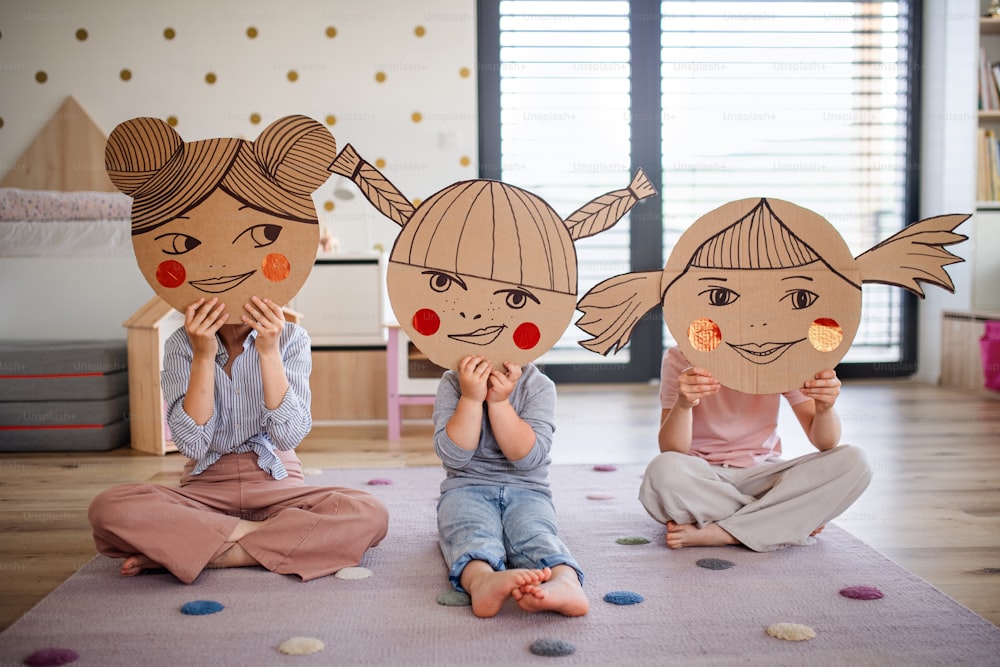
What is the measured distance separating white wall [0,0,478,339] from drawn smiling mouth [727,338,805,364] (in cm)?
242

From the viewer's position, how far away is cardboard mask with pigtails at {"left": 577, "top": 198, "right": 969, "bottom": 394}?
1.50 metres

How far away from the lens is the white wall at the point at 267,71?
365 centimetres

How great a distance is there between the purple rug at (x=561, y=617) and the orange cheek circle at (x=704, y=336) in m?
0.38

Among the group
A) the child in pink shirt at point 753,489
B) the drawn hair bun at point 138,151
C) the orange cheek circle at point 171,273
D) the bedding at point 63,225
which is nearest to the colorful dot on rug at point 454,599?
the child in pink shirt at point 753,489

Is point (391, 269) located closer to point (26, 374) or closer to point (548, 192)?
point (26, 374)

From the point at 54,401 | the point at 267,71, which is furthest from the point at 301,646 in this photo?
the point at 267,71

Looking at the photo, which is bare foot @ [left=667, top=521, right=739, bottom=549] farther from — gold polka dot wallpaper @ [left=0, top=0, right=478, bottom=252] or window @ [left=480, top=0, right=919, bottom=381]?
gold polka dot wallpaper @ [left=0, top=0, right=478, bottom=252]

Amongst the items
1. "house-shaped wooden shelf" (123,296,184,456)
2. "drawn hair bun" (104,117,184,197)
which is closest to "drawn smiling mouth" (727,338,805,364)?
"drawn hair bun" (104,117,184,197)

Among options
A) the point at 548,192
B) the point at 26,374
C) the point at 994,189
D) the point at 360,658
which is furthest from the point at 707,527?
the point at 994,189

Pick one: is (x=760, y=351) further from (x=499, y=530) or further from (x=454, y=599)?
(x=454, y=599)

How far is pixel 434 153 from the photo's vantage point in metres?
3.74

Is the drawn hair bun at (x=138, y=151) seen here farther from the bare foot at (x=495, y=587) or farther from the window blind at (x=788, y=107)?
the window blind at (x=788, y=107)

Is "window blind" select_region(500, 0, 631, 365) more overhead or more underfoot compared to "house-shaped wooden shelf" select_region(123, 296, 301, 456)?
more overhead

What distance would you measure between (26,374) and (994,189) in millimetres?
3851
